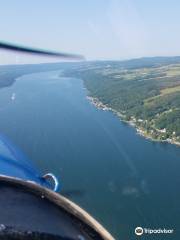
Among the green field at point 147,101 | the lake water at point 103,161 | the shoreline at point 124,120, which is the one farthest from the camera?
the green field at point 147,101

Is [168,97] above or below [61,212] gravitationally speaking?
below

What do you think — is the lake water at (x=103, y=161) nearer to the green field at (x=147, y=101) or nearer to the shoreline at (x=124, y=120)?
the shoreline at (x=124, y=120)

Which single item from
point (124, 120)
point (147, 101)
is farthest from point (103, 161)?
point (147, 101)

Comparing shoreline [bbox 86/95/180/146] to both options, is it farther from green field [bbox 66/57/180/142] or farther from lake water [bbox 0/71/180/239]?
lake water [bbox 0/71/180/239]

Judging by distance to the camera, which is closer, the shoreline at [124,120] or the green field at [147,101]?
the shoreline at [124,120]

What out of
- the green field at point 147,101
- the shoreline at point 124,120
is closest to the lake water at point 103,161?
the shoreline at point 124,120

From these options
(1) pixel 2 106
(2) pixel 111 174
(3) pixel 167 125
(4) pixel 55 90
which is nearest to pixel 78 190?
(2) pixel 111 174

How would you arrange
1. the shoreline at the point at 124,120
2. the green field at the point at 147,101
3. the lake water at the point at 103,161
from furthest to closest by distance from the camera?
the green field at the point at 147,101, the shoreline at the point at 124,120, the lake water at the point at 103,161

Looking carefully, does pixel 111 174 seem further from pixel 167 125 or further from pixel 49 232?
pixel 49 232
